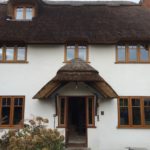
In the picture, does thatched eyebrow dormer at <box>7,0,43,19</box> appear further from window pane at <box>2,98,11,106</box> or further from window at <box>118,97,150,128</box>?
window at <box>118,97,150,128</box>

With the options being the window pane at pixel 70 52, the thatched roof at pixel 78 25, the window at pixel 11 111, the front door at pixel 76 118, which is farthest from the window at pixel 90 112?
the window at pixel 11 111

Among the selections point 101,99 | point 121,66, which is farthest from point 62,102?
point 121,66

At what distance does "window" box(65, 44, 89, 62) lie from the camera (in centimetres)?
1468

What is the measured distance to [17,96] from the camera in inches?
557

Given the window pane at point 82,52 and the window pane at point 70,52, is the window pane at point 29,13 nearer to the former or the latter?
the window pane at point 70,52

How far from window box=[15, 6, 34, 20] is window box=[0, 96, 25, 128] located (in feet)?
18.9

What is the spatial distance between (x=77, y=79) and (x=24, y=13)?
22.8 feet

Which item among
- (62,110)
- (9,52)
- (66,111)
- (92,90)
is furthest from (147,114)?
(9,52)

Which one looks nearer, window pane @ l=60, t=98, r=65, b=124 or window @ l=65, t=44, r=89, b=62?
window pane @ l=60, t=98, r=65, b=124

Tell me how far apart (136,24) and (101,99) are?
5.55 m

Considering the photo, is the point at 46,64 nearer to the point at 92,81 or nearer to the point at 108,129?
the point at 92,81

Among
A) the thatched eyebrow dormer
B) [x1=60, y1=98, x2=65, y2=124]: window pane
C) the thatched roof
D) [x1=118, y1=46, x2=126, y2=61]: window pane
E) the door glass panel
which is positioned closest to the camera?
the door glass panel

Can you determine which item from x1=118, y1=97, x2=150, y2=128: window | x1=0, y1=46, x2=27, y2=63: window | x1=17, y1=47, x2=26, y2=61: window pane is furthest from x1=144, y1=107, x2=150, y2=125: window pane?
x1=17, y1=47, x2=26, y2=61: window pane

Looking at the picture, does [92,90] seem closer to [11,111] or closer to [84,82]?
[84,82]
